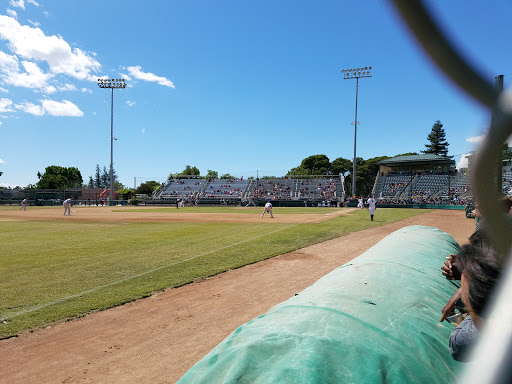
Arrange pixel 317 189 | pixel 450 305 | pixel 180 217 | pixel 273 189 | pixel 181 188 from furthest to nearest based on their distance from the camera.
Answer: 1. pixel 181 188
2. pixel 273 189
3. pixel 317 189
4. pixel 180 217
5. pixel 450 305

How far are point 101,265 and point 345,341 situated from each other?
810 centimetres

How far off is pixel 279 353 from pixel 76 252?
10311 mm

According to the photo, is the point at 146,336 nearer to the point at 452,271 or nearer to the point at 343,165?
the point at 452,271

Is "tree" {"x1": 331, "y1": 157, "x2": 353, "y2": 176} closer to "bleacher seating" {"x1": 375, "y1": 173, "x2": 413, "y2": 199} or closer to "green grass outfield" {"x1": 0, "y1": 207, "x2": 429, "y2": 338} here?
"bleacher seating" {"x1": 375, "y1": 173, "x2": 413, "y2": 199}

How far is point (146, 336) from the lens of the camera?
4.66 m

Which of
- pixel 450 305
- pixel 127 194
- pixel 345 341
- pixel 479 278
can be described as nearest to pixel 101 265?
pixel 345 341

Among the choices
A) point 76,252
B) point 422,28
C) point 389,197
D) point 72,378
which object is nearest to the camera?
point 422,28

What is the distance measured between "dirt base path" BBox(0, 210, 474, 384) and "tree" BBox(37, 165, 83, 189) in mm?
96136

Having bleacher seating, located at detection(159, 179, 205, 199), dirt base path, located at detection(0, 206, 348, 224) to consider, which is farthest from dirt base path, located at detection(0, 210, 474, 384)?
bleacher seating, located at detection(159, 179, 205, 199)

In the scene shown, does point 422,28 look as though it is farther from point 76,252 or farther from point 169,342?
point 76,252

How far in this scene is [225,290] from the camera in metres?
6.66

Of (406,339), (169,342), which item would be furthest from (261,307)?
(406,339)

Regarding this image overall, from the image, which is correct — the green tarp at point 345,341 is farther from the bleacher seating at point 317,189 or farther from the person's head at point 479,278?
the bleacher seating at point 317,189

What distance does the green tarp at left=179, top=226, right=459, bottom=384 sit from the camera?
1.74 m
